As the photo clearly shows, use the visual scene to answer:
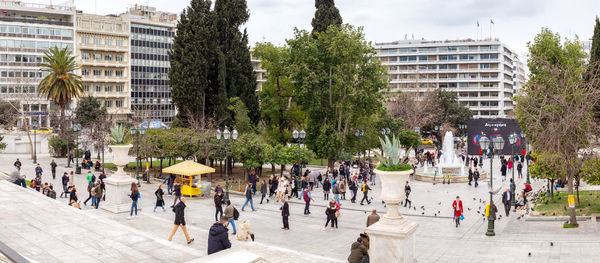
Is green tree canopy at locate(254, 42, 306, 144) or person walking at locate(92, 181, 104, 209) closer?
person walking at locate(92, 181, 104, 209)

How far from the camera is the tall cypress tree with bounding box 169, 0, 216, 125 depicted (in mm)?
36188

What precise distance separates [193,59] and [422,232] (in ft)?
77.3

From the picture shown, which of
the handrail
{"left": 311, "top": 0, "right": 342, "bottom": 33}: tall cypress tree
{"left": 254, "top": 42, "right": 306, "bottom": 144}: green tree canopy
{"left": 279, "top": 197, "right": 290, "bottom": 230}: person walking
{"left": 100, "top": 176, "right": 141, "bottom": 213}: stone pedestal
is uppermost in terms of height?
{"left": 311, "top": 0, "right": 342, "bottom": 33}: tall cypress tree

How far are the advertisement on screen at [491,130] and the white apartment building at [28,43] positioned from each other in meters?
49.7

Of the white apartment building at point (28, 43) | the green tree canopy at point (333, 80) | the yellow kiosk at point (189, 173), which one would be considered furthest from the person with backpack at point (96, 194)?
the white apartment building at point (28, 43)

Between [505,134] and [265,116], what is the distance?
28.1 m

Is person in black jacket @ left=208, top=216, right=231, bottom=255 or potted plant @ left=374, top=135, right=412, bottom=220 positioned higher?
potted plant @ left=374, top=135, right=412, bottom=220

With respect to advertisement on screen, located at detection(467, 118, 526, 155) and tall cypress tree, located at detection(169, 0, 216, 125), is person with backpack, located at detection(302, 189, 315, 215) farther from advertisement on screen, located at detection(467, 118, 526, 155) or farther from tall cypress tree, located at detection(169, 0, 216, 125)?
advertisement on screen, located at detection(467, 118, 526, 155)

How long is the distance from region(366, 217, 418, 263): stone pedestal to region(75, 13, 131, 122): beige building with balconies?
223 feet

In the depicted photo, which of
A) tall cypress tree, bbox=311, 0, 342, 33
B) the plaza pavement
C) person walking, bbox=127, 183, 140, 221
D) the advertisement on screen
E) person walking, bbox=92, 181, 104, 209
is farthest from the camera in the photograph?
the advertisement on screen

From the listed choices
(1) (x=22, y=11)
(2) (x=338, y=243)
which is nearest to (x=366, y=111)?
(2) (x=338, y=243)

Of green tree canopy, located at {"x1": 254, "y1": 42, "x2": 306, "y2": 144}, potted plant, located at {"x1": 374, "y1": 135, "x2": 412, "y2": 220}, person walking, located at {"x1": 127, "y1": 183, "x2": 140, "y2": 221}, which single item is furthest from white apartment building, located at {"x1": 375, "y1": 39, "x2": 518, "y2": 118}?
potted plant, located at {"x1": 374, "y1": 135, "x2": 412, "y2": 220}

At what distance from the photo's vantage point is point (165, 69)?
8788cm

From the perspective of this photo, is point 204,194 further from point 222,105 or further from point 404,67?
point 404,67
